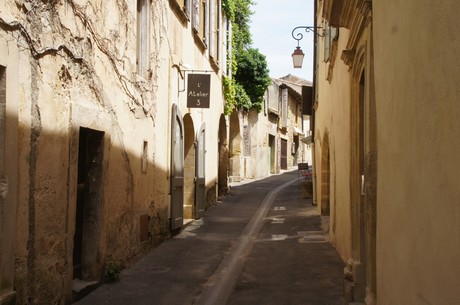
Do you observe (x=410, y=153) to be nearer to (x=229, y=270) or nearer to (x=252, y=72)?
(x=229, y=270)

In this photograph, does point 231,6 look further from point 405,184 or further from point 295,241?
point 405,184

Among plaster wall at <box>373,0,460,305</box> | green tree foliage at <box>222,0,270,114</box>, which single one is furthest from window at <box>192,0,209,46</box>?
plaster wall at <box>373,0,460,305</box>

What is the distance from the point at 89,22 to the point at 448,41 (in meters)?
4.86

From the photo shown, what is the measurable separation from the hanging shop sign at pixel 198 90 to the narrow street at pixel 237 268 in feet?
8.62

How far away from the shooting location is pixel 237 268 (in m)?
8.55

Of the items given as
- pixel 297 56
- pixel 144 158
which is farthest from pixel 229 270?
pixel 297 56

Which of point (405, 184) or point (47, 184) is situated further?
point (47, 184)

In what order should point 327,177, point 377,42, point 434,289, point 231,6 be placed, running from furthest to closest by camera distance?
1. point 231,6
2. point 327,177
3. point 377,42
4. point 434,289

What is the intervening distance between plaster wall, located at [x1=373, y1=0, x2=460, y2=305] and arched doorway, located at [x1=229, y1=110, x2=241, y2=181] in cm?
2094

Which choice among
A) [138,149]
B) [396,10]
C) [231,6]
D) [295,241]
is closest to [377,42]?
[396,10]

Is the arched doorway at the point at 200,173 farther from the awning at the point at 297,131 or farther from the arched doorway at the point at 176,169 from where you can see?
the awning at the point at 297,131

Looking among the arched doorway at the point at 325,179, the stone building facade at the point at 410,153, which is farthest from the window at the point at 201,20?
the stone building facade at the point at 410,153

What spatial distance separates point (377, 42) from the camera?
15.3 feet

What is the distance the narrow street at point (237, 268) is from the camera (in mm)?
6754
